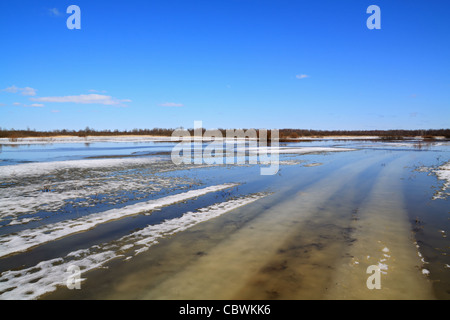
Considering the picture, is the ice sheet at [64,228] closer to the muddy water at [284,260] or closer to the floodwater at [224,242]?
the floodwater at [224,242]

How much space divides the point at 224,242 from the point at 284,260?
138cm

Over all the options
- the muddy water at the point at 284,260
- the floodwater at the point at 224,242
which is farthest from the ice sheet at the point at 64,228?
the muddy water at the point at 284,260

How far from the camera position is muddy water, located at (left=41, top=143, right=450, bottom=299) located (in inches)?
144

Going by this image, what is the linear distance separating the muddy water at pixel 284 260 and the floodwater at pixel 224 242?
0.02 m

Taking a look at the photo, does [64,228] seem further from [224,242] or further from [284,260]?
[284,260]

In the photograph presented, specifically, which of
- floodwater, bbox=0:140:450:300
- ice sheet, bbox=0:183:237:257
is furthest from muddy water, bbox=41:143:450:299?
ice sheet, bbox=0:183:237:257

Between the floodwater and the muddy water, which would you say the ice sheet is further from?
the muddy water

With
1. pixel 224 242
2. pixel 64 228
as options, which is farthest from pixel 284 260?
pixel 64 228

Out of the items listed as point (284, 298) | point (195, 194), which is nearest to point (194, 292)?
point (284, 298)

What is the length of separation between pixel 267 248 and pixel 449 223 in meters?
4.85

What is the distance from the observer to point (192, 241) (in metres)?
5.52

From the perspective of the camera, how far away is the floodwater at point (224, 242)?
3779mm

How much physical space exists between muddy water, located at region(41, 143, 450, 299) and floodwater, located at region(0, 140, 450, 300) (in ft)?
0.06
